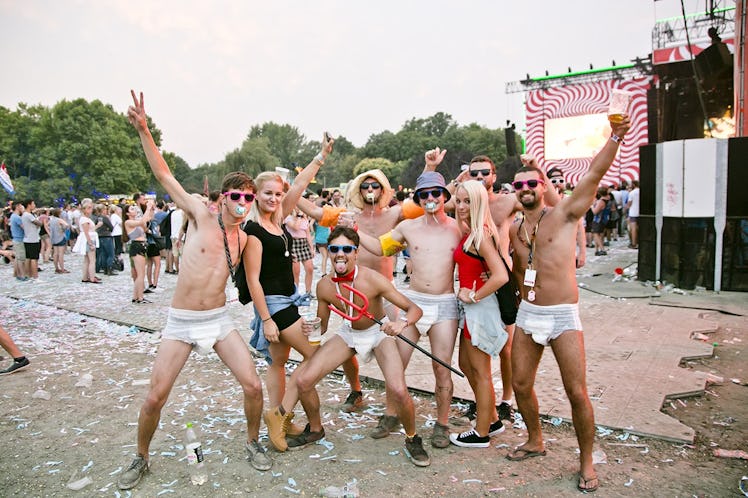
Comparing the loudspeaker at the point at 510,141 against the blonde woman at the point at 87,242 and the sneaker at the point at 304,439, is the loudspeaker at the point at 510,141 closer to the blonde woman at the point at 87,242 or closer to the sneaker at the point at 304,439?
the blonde woman at the point at 87,242

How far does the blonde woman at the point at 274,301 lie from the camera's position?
3746mm

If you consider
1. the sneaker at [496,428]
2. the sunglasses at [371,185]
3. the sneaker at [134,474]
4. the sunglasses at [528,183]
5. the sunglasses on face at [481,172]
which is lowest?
the sneaker at [496,428]

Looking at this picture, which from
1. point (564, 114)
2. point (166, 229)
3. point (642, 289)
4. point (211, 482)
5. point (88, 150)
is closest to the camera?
point (211, 482)

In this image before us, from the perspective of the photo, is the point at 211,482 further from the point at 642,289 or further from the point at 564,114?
the point at 564,114

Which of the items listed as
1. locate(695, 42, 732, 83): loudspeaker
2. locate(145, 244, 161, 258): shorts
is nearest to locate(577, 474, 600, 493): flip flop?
locate(145, 244, 161, 258): shorts

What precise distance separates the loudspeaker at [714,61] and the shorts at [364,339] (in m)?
17.7

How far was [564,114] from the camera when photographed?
37.4 metres

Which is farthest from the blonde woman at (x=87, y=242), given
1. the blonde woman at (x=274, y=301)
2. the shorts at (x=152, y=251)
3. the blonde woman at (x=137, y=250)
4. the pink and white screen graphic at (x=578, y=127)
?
the pink and white screen graphic at (x=578, y=127)

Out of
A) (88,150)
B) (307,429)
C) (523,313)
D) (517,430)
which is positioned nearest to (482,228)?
(523,313)

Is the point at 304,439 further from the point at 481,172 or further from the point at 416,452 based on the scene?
the point at 481,172

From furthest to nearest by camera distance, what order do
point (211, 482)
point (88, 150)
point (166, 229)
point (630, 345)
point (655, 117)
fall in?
point (88, 150)
point (655, 117)
point (166, 229)
point (630, 345)
point (211, 482)

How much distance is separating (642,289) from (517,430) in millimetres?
6630

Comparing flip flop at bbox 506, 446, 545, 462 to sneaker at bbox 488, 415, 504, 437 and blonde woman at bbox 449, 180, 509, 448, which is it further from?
sneaker at bbox 488, 415, 504, 437

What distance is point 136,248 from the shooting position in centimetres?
955
